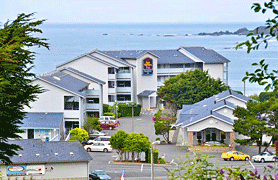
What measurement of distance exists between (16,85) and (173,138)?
26616 millimetres

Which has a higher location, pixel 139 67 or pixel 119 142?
pixel 139 67

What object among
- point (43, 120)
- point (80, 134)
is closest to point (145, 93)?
point (43, 120)

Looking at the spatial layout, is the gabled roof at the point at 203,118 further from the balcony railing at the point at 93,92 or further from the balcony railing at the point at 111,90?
the balcony railing at the point at 111,90

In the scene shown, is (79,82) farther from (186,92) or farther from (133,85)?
(133,85)

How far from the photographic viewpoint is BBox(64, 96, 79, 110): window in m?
43.5

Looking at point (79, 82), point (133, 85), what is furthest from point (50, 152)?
point (133, 85)

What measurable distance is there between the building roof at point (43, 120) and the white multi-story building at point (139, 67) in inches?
627

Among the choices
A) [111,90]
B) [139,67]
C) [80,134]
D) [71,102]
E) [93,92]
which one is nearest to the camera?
[80,134]

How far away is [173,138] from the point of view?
141 ft

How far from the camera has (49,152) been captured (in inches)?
1158

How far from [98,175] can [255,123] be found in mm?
11334

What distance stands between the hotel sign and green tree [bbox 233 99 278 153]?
26588mm

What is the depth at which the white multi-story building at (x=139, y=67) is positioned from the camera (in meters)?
58.6

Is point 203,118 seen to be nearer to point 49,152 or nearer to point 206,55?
point 49,152
